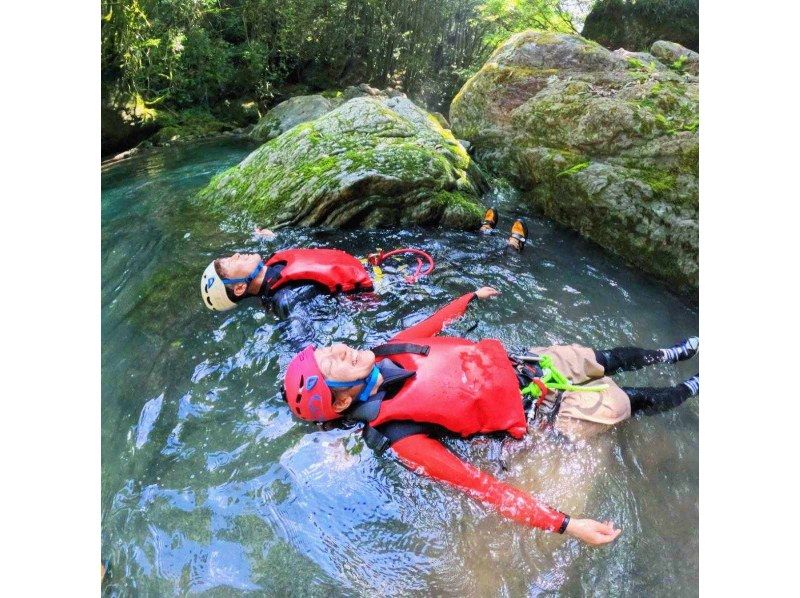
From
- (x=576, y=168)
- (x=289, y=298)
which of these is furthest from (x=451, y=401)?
(x=576, y=168)

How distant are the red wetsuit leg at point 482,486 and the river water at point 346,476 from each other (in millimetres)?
403

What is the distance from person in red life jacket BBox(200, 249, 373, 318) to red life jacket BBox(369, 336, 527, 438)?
1.55 metres

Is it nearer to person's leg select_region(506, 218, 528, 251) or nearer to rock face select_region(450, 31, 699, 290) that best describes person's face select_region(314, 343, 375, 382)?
person's leg select_region(506, 218, 528, 251)

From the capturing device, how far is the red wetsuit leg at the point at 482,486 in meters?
2.84

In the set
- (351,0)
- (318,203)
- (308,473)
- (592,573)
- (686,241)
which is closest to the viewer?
(592,573)

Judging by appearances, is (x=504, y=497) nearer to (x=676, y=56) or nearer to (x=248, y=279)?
(x=248, y=279)

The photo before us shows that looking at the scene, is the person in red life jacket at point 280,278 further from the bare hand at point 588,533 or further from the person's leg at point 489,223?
the bare hand at point 588,533

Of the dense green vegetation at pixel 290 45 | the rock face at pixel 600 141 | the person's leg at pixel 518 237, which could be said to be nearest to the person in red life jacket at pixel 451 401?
the rock face at pixel 600 141

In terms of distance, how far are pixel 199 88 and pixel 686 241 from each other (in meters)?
17.9

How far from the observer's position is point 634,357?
13.6 ft

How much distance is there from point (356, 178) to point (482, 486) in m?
5.31

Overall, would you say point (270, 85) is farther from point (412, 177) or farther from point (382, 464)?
point (382, 464)
